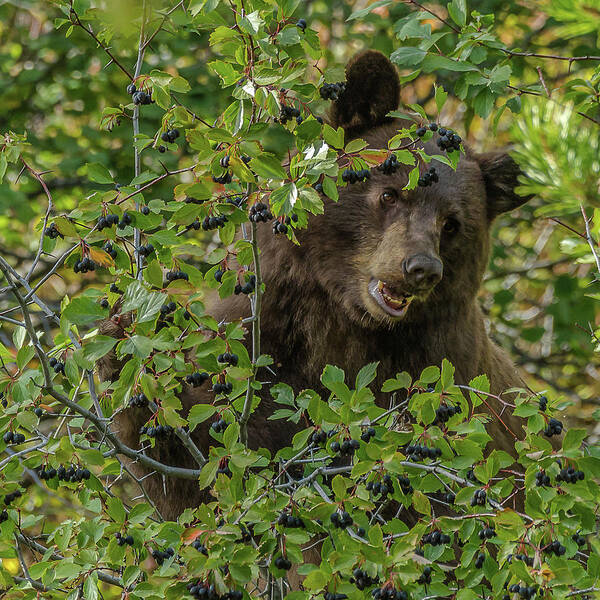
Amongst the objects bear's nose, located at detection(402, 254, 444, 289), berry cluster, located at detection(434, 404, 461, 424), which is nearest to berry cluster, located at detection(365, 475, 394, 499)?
berry cluster, located at detection(434, 404, 461, 424)

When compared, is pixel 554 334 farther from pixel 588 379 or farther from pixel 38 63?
pixel 38 63

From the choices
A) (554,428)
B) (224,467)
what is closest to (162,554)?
(224,467)

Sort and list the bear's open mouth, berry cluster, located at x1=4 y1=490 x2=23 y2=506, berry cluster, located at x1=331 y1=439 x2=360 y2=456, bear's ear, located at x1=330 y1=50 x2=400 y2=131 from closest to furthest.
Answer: berry cluster, located at x1=331 y1=439 x2=360 y2=456, berry cluster, located at x1=4 y1=490 x2=23 y2=506, the bear's open mouth, bear's ear, located at x1=330 y1=50 x2=400 y2=131

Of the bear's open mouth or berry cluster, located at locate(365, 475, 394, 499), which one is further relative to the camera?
the bear's open mouth

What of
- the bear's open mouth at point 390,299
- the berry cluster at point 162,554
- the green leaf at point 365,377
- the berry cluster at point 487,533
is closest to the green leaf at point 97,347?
the berry cluster at point 162,554

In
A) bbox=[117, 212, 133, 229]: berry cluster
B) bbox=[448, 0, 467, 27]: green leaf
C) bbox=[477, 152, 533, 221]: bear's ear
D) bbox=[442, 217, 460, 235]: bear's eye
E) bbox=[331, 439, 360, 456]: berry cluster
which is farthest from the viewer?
bbox=[477, 152, 533, 221]: bear's ear

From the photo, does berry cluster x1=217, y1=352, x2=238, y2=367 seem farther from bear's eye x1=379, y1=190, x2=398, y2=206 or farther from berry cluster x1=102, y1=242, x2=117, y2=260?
bear's eye x1=379, y1=190, x2=398, y2=206

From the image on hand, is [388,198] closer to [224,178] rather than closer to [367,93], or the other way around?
[367,93]

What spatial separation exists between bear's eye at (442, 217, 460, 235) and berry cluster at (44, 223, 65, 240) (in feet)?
7.12

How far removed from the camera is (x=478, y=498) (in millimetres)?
2549

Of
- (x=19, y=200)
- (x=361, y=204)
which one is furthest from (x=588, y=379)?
(x=19, y=200)

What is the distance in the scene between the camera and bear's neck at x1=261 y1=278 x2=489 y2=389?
4234 mm

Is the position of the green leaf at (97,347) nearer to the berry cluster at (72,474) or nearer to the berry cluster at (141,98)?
the berry cluster at (72,474)

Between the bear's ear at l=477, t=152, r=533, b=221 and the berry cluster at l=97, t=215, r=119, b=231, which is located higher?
the berry cluster at l=97, t=215, r=119, b=231
